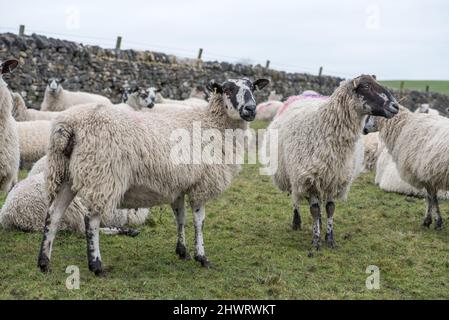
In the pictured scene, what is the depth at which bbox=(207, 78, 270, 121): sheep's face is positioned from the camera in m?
6.60

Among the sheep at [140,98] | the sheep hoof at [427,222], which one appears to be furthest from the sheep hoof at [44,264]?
the sheep at [140,98]

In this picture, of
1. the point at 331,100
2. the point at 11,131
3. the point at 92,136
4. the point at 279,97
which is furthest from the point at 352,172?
the point at 279,97

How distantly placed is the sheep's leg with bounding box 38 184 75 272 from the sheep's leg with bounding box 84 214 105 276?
0.34 meters

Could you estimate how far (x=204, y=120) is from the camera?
6867 millimetres

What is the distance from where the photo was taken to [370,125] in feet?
29.7

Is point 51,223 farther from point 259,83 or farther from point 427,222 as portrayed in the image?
point 427,222

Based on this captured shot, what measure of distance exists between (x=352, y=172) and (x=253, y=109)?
1768mm

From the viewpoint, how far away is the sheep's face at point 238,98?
660 cm

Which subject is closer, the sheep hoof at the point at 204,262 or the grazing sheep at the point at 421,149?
the sheep hoof at the point at 204,262

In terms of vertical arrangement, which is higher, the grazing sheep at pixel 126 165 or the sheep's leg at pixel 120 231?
the grazing sheep at pixel 126 165

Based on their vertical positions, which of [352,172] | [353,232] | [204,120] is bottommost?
[353,232]

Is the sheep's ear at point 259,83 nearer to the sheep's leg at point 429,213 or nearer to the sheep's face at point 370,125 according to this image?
the sheep's face at point 370,125

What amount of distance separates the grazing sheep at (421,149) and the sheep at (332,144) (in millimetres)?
1467
